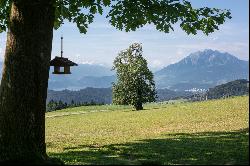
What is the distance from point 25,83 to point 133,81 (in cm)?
7796

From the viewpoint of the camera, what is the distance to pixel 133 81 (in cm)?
9181

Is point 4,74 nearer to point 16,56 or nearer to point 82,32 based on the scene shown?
point 16,56

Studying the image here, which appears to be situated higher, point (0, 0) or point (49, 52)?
point (0, 0)

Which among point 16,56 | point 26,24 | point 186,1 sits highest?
point 186,1

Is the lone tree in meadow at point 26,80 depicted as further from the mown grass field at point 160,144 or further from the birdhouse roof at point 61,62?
the birdhouse roof at point 61,62

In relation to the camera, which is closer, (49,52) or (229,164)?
(229,164)

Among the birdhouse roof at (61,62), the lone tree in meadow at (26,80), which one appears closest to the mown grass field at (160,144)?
the lone tree in meadow at (26,80)

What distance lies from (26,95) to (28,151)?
1.82 meters

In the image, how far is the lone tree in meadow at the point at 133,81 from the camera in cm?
9038

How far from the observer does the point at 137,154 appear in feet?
56.0

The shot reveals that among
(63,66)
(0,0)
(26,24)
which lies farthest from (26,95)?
(63,66)

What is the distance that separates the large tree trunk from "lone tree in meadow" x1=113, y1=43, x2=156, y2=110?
75.5 metres

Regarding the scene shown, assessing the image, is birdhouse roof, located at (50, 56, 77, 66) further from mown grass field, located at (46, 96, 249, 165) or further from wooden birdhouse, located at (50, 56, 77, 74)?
mown grass field, located at (46, 96, 249, 165)

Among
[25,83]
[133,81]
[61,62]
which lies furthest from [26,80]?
[133,81]
